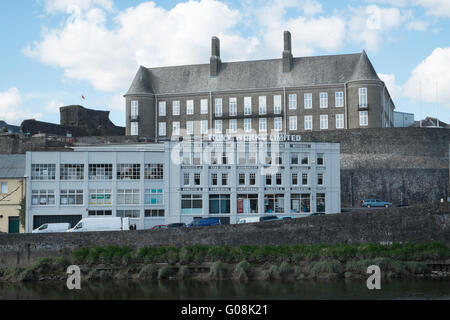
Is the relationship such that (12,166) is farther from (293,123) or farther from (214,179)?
(293,123)

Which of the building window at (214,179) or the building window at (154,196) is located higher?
the building window at (214,179)

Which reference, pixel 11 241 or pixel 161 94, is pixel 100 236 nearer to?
pixel 11 241

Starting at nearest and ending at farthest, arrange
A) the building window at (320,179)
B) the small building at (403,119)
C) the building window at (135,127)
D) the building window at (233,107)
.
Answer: the building window at (320,179) → the building window at (233,107) → the building window at (135,127) → the small building at (403,119)

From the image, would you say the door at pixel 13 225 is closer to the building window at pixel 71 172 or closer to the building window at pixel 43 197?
the building window at pixel 43 197

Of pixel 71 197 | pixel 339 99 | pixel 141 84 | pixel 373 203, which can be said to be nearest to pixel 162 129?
pixel 141 84

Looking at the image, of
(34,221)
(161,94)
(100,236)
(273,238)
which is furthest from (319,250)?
(161,94)

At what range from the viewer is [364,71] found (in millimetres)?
73062

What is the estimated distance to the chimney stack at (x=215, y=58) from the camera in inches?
3184

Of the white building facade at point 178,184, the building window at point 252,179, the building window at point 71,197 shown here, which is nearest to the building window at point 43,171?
the white building facade at point 178,184

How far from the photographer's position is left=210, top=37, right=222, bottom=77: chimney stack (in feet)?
265

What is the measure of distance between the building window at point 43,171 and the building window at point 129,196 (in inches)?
239

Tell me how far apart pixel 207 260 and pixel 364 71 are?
4286cm

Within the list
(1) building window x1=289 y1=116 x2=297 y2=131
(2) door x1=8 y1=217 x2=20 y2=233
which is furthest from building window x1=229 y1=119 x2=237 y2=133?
(2) door x1=8 y1=217 x2=20 y2=233

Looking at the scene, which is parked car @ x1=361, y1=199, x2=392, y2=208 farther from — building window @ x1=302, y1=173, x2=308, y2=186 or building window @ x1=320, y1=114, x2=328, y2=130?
building window @ x1=320, y1=114, x2=328, y2=130
